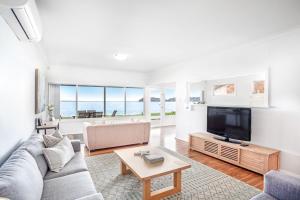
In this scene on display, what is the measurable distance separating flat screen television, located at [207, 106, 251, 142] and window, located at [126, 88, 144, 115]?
13.3ft

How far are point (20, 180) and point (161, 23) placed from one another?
256 cm

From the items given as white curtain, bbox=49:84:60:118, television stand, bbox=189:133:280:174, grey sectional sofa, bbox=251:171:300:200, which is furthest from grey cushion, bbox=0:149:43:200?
white curtain, bbox=49:84:60:118

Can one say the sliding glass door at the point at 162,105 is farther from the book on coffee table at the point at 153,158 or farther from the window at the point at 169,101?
the book on coffee table at the point at 153,158

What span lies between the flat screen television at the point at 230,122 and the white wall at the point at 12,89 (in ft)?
12.6

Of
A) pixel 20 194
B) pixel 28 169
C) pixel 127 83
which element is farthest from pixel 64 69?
pixel 20 194

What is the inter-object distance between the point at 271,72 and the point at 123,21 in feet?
9.41

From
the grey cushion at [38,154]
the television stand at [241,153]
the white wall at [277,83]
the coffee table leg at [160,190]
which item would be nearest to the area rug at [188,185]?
the coffee table leg at [160,190]

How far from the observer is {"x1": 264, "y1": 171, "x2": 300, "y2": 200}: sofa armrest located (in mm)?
1541

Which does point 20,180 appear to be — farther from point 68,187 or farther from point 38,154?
point 38,154

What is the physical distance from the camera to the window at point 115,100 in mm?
7133

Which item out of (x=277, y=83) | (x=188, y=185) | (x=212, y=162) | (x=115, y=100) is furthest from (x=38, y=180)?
(x=115, y=100)

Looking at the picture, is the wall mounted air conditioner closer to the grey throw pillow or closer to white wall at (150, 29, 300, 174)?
the grey throw pillow

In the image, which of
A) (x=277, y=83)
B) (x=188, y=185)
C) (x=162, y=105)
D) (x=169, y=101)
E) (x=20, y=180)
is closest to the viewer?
(x=20, y=180)

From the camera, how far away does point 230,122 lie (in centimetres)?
369
